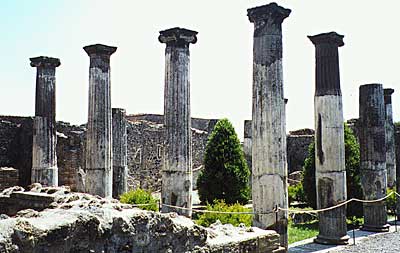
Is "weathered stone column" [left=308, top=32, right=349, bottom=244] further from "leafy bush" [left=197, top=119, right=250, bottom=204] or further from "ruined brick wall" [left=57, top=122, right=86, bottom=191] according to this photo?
"ruined brick wall" [left=57, top=122, right=86, bottom=191]

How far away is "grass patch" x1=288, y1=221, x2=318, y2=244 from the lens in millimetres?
11484

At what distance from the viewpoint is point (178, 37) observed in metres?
10.5

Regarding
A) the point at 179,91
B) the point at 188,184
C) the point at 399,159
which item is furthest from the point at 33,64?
the point at 399,159

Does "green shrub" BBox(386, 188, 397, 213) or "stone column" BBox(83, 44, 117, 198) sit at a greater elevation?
"stone column" BBox(83, 44, 117, 198)

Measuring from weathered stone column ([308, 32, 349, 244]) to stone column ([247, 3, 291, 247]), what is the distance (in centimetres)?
213

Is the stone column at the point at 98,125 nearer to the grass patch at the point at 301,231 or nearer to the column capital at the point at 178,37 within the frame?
the column capital at the point at 178,37

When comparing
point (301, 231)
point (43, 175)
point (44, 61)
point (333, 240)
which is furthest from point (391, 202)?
point (44, 61)

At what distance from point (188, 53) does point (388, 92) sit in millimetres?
8645

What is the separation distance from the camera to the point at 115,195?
1625 cm

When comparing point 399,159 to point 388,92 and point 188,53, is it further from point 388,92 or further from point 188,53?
point 188,53

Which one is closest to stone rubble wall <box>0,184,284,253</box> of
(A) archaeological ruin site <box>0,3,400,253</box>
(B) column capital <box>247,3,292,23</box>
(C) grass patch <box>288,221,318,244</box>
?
(A) archaeological ruin site <box>0,3,400,253</box>

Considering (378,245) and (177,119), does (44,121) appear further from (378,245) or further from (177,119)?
(378,245)

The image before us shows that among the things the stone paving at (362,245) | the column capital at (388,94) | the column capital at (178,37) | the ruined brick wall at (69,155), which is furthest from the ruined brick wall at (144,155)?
the stone paving at (362,245)

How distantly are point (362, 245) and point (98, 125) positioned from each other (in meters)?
6.93
